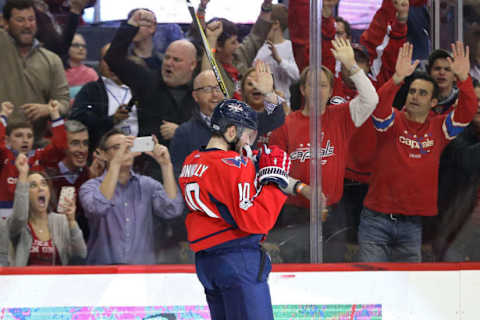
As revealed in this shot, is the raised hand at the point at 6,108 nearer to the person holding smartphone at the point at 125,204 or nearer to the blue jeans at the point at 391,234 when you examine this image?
the person holding smartphone at the point at 125,204

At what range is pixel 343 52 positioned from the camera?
338cm

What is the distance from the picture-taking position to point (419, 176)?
3.46 m

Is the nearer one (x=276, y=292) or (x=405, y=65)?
(x=276, y=292)

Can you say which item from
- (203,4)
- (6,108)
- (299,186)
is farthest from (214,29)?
(6,108)

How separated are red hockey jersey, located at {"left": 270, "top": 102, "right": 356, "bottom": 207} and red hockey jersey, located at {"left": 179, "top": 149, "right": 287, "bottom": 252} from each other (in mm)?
916

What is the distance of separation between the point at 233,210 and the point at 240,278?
0.28 meters

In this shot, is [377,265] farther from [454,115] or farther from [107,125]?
[107,125]

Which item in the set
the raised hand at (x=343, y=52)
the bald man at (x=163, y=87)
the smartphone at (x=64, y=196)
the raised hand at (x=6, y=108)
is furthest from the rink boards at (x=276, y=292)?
the raised hand at (x=343, y=52)

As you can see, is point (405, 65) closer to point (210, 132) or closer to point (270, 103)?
point (270, 103)

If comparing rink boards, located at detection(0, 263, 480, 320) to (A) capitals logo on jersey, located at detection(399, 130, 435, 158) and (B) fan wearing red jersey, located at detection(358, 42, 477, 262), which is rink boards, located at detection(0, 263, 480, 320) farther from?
(A) capitals logo on jersey, located at detection(399, 130, 435, 158)

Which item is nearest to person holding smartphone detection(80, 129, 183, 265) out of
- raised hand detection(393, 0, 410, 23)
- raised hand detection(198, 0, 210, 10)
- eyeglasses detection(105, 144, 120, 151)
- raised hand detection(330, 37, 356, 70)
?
eyeglasses detection(105, 144, 120, 151)

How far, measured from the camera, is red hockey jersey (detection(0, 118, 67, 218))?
11.0ft

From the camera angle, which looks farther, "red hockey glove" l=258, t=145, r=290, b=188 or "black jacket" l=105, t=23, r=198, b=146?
"black jacket" l=105, t=23, r=198, b=146

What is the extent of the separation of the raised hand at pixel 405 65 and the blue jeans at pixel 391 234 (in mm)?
795
